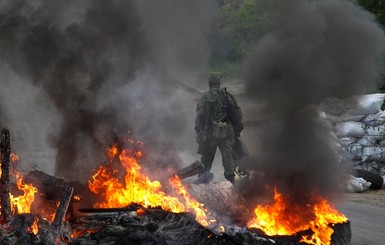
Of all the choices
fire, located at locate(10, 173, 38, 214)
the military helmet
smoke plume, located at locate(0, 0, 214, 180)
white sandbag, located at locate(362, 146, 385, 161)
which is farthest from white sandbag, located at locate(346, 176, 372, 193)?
fire, located at locate(10, 173, 38, 214)

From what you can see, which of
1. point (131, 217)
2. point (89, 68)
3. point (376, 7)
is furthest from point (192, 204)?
point (376, 7)

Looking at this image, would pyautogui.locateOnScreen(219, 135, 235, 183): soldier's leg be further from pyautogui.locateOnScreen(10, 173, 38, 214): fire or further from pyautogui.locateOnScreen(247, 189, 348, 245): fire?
pyautogui.locateOnScreen(10, 173, 38, 214): fire

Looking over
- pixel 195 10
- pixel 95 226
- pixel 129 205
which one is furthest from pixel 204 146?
pixel 95 226

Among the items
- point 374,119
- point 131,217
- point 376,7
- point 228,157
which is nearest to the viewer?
point 131,217

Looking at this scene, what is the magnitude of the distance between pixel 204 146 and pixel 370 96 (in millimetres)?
5539

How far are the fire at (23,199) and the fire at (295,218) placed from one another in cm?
259

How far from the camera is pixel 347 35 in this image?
7.16 meters

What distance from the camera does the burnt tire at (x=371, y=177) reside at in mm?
10898

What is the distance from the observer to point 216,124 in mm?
7871

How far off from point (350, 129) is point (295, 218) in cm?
636

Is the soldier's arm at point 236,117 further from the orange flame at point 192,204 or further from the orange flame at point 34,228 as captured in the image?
the orange flame at point 34,228

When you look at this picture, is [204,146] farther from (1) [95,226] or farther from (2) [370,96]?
(2) [370,96]

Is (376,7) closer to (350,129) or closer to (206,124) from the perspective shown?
(350,129)

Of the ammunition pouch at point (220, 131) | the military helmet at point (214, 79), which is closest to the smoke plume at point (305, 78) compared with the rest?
the ammunition pouch at point (220, 131)
